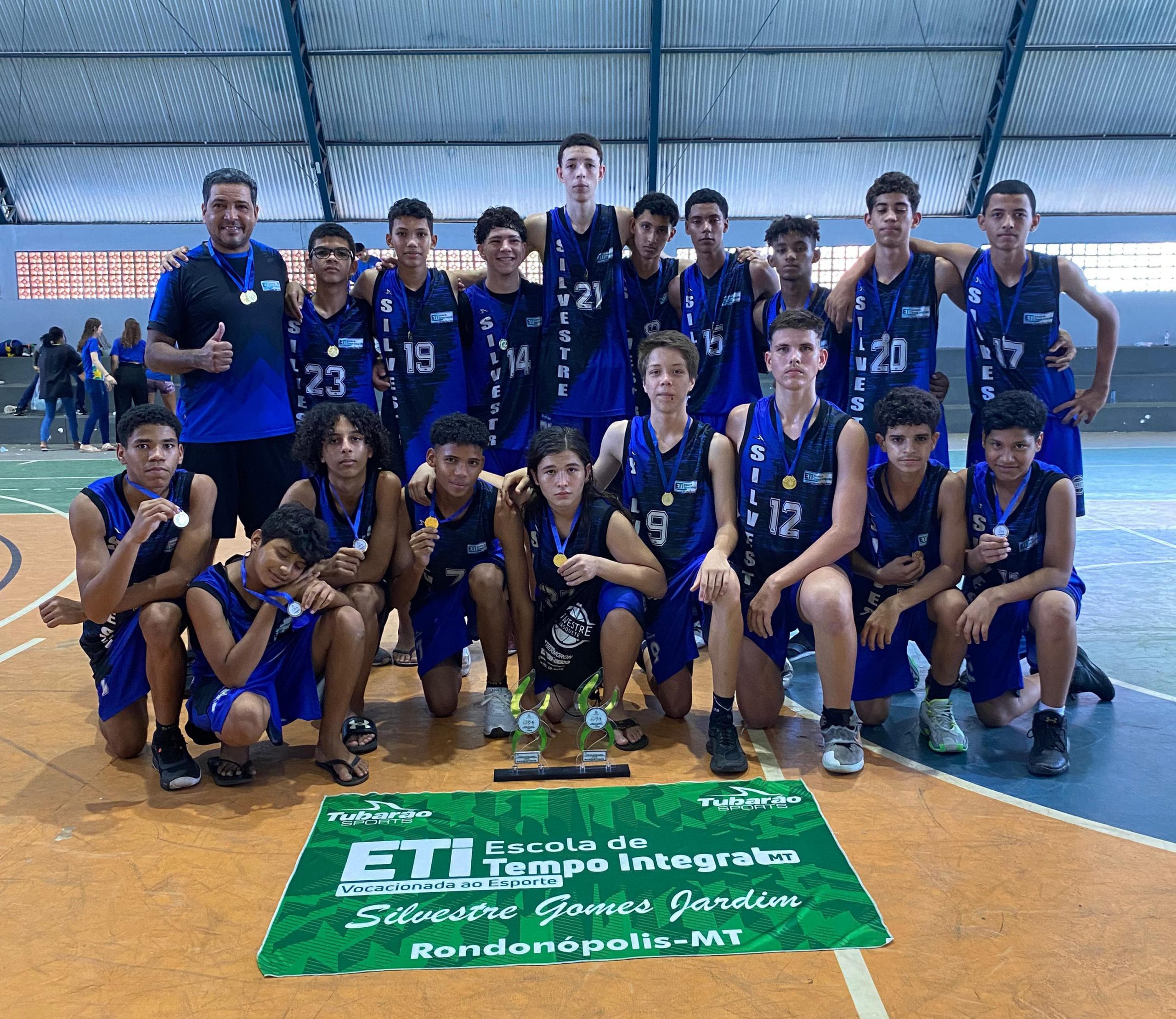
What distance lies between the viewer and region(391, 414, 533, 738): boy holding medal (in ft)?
14.0

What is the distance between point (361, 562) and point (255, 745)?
2.93ft

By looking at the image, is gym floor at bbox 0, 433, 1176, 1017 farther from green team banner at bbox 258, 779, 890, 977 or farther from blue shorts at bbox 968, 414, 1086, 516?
blue shorts at bbox 968, 414, 1086, 516

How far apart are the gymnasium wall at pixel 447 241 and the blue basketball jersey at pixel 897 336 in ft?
46.8

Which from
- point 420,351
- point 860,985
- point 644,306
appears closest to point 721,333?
point 644,306

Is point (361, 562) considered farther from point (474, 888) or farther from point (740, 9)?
point (740, 9)

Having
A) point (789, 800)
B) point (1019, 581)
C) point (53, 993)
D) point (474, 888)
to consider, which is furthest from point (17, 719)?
point (1019, 581)

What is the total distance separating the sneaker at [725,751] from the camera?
374 centimetres

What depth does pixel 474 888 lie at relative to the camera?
2914 millimetres

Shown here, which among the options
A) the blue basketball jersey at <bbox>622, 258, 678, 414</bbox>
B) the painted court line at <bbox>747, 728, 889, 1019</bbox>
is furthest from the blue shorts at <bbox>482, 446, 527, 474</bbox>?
the painted court line at <bbox>747, 728, 889, 1019</bbox>

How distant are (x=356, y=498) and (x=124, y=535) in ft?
3.06

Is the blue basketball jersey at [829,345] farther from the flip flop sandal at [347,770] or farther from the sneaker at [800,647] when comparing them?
the flip flop sandal at [347,770]

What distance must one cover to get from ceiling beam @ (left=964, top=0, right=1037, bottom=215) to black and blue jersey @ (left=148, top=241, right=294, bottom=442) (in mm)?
15335

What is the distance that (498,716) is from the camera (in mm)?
4230

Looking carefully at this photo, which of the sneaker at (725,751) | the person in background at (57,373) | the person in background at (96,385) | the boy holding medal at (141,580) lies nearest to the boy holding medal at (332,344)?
the boy holding medal at (141,580)
